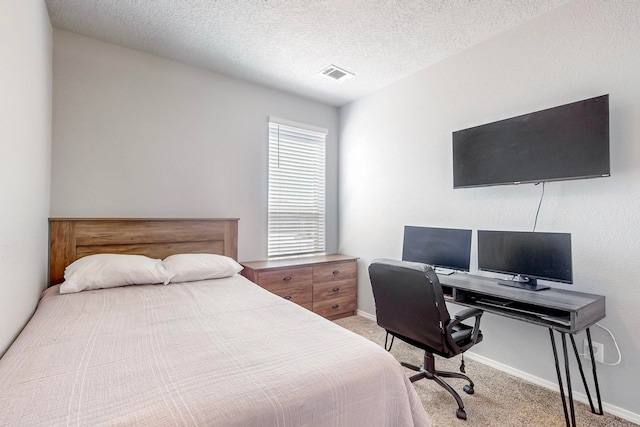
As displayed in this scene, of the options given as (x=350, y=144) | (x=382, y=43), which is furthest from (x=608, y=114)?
(x=350, y=144)

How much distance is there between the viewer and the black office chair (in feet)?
5.92

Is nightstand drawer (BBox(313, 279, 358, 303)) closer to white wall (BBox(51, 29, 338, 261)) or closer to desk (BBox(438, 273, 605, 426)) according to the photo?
white wall (BBox(51, 29, 338, 261))

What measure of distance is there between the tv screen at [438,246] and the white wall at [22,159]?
9.32 ft

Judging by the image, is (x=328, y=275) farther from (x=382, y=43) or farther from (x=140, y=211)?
(x=382, y=43)

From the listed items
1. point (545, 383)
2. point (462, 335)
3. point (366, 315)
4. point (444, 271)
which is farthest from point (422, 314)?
point (366, 315)

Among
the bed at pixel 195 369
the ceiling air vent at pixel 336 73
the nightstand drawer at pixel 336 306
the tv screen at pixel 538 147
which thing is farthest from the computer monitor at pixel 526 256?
the ceiling air vent at pixel 336 73

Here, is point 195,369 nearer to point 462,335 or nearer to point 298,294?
point 462,335

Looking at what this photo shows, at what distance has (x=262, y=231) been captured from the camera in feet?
11.6

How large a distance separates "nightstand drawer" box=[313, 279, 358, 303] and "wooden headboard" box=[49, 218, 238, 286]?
101 centimetres

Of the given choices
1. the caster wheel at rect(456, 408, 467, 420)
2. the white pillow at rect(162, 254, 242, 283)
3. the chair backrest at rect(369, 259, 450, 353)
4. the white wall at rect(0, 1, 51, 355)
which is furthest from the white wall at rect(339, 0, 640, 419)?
the white wall at rect(0, 1, 51, 355)

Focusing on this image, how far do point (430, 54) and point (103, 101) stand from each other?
303cm

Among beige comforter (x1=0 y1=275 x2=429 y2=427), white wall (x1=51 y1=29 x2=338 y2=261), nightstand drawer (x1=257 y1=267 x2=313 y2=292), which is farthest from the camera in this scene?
nightstand drawer (x1=257 y1=267 x2=313 y2=292)

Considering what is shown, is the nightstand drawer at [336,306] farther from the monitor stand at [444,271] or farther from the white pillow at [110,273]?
the white pillow at [110,273]

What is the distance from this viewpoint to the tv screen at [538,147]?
188 centimetres
